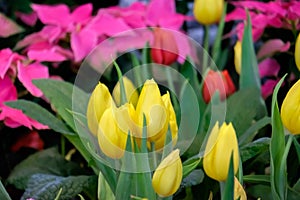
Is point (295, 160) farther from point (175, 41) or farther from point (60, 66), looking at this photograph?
point (60, 66)

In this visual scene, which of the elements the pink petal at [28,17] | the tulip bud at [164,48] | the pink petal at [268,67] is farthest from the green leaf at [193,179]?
the pink petal at [28,17]

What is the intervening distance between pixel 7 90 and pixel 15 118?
68mm

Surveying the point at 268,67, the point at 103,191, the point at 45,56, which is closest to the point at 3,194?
the point at 103,191

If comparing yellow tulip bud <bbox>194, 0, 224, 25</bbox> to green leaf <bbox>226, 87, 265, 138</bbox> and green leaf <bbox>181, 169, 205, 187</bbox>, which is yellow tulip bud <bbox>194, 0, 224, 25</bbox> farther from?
green leaf <bbox>181, 169, 205, 187</bbox>

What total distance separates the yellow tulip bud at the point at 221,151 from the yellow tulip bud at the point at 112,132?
2.7 inches

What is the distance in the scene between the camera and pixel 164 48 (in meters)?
0.87

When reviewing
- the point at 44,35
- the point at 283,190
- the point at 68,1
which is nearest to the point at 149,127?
the point at 283,190

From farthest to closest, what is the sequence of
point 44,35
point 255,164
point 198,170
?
point 44,35
point 255,164
point 198,170

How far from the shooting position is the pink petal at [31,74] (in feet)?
2.69

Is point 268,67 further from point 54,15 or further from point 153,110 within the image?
point 153,110

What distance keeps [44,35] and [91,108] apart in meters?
0.39

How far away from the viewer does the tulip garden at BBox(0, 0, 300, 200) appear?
541mm

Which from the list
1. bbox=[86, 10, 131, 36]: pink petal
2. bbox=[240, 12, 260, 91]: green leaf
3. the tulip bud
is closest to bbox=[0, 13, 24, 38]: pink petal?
bbox=[86, 10, 131, 36]: pink petal

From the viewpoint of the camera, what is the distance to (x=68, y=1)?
45.7 inches
